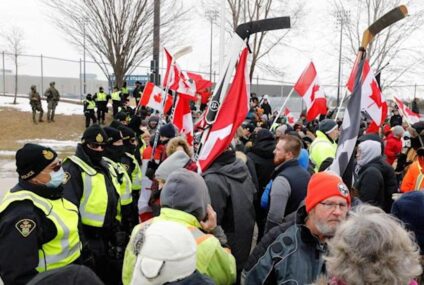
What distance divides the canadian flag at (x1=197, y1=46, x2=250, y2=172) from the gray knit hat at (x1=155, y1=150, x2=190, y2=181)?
190 millimetres

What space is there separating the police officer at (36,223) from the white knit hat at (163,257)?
3.61ft

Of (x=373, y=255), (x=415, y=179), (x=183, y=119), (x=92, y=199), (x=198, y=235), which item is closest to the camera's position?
(x=373, y=255)

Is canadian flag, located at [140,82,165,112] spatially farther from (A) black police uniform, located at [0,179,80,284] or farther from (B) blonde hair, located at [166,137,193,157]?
(A) black police uniform, located at [0,179,80,284]

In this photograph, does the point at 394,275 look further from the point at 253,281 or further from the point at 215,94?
the point at 215,94

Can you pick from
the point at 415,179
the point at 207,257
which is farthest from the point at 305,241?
the point at 415,179

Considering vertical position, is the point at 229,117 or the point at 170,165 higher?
the point at 229,117

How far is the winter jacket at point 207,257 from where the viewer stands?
264cm

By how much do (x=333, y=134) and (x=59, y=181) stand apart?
5.01 meters

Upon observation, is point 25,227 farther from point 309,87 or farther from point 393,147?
point 393,147

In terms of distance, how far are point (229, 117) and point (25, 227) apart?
2575 millimetres

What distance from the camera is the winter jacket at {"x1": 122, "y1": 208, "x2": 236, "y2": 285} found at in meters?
2.64

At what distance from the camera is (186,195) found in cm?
289

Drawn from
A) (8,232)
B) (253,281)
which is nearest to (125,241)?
(8,232)

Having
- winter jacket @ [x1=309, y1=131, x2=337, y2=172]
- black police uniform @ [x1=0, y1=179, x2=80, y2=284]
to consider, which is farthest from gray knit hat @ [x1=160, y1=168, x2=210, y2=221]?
winter jacket @ [x1=309, y1=131, x2=337, y2=172]
